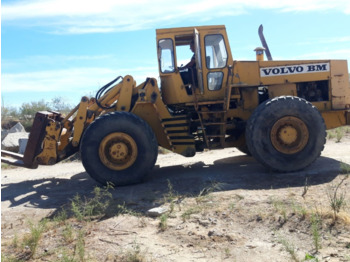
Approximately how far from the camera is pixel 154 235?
464 cm

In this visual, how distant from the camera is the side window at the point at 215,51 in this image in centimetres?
793

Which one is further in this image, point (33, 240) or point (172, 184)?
point (172, 184)

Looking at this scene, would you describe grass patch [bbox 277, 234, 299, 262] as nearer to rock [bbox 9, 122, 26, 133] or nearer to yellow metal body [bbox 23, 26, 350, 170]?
yellow metal body [bbox 23, 26, 350, 170]

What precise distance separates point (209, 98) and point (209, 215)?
10.9 feet

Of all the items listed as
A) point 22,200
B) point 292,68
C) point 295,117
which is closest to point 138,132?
point 22,200

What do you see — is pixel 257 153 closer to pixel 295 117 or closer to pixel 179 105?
pixel 295 117

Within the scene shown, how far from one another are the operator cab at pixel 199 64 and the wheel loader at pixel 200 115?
0.8 inches

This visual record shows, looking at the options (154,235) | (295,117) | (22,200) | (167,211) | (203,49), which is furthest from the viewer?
(203,49)

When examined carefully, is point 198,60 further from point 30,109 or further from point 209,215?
point 30,109

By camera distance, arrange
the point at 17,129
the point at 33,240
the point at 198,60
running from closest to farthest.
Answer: the point at 33,240 → the point at 198,60 → the point at 17,129

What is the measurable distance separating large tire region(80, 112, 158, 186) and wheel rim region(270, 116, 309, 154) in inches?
92.2

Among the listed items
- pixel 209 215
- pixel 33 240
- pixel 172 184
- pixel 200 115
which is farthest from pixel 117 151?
pixel 33 240

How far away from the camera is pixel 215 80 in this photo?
26.0ft

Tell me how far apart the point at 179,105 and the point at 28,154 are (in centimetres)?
323
